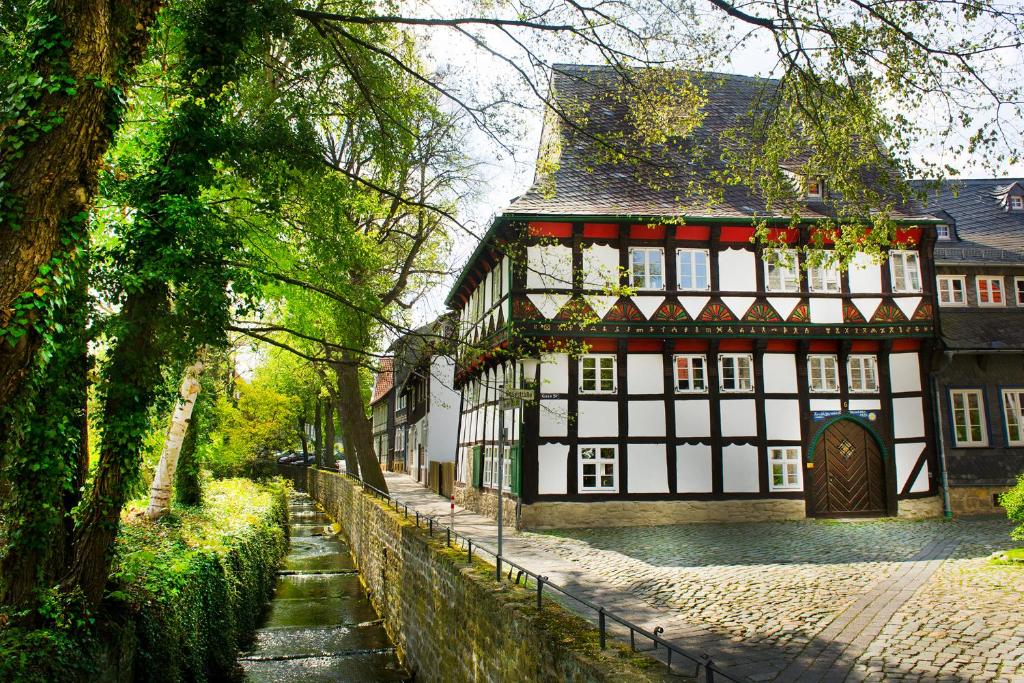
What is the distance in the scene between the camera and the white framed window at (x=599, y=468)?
17469 millimetres

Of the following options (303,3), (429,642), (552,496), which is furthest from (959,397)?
(303,3)

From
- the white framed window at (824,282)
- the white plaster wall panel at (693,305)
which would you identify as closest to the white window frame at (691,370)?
the white plaster wall panel at (693,305)

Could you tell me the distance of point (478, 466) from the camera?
72.0 feet

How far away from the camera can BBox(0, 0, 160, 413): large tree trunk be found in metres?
4.96

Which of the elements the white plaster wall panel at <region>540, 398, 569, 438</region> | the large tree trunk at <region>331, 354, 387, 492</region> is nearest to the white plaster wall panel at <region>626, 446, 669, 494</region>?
the white plaster wall panel at <region>540, 398, 569, 438</region>

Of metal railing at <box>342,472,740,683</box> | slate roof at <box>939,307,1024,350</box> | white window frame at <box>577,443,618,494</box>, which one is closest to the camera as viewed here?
metal railing at <box>342,472,740,683</box>

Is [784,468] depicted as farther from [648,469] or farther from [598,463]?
[598,463]

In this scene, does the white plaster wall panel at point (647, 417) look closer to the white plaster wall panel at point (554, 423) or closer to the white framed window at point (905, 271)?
the white plaster wall panel at point (554, 423)

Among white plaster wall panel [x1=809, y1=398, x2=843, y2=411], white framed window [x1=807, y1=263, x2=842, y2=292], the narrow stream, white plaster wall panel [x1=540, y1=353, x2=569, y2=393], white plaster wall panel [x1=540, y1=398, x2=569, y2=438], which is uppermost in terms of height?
white framed window [x1=807, y1=263, x2=842, y2=292]

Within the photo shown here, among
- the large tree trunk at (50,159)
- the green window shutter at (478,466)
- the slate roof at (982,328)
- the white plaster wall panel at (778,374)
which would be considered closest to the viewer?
the large tree trunk at (50,159)

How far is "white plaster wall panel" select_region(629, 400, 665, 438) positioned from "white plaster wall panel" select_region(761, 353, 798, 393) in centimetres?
269

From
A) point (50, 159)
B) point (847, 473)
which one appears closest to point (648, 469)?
point (847, 473)

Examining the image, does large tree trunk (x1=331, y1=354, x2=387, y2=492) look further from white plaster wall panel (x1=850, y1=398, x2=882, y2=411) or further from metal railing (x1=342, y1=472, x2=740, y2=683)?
white plaster wall panel (x1=850, y1=398, x2=882, y2=411)

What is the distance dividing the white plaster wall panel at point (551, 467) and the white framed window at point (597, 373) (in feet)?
4.88
